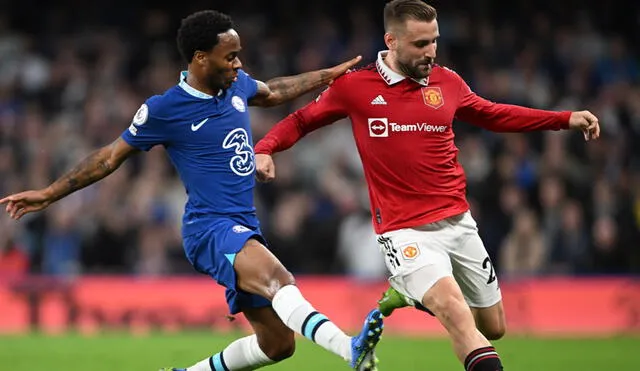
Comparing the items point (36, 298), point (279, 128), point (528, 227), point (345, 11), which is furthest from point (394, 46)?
point (345, 11)

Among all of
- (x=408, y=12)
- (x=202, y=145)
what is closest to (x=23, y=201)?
(x=202, y=145)

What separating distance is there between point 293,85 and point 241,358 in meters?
2.01

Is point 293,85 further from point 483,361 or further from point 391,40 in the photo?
point 483,361

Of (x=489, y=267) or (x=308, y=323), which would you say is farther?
(x=489, y=267)

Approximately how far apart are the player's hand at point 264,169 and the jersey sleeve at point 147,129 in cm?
66

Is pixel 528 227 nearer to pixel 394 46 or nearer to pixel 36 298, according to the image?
pixel 36 298

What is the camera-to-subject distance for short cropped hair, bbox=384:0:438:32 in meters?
8.00

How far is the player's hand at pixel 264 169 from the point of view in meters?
7.92

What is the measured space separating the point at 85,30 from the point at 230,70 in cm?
1369

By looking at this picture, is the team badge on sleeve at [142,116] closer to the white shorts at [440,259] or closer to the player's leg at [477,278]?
the white shorts at [440,259]

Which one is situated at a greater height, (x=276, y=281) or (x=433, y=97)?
(x=433, y=97)

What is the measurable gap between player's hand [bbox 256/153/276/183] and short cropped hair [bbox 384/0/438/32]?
124cm

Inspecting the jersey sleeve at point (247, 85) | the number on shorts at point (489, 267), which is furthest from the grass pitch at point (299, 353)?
the jersey sleeve at point (247, 85)

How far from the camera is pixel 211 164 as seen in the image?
8.05 meters
